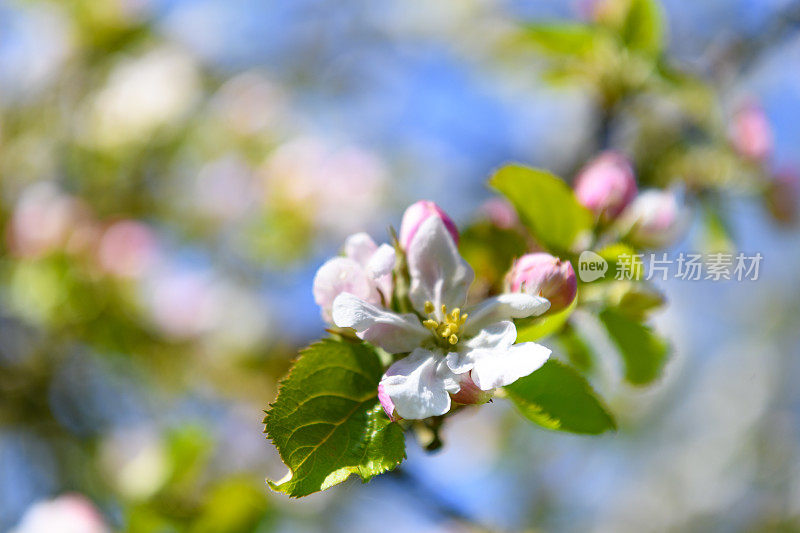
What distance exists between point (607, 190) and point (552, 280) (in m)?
0.27

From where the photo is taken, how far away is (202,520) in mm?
1174

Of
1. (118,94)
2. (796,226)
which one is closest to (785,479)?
(796,226)

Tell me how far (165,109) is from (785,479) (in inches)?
136

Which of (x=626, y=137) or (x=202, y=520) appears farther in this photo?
(x=626, y=137)

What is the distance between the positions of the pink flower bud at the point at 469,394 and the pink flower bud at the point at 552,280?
0.13 m

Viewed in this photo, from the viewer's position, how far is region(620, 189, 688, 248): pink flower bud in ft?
3.11

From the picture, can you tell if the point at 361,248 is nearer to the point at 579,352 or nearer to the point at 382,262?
the point at 382,262

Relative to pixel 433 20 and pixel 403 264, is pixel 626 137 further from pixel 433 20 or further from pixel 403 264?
pixel 433 20

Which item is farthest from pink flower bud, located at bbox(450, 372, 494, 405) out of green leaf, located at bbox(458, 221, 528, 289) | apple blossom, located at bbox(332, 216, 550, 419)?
green leaf, located at bbox(458, 221, 528, 289)

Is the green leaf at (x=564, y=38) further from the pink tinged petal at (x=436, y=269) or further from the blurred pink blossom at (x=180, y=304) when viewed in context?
the blurred pink blossom at (x=180, y=304)

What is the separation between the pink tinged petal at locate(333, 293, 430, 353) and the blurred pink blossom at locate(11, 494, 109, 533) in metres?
0.77

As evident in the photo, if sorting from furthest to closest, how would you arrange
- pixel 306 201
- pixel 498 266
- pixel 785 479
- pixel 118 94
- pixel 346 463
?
pixel 785 479, pixel 118 94, pixel 306 201, pixel 498 266, pixel 346 463

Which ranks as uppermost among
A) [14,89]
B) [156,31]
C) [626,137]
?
[156,31]

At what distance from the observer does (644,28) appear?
1297 mm
